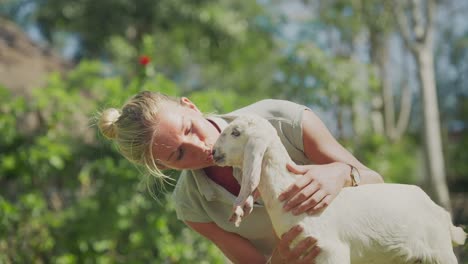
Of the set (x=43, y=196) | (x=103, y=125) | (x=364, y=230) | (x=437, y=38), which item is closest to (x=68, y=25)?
(x=43, y=196)

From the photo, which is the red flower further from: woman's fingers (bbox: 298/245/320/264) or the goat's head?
woman's fingers (bbox: 298/245/320/264)

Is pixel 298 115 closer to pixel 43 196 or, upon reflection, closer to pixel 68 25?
pixel 43 196

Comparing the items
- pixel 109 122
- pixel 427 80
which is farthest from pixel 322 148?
pixel 427 80

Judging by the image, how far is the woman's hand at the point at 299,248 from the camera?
80.8 inches

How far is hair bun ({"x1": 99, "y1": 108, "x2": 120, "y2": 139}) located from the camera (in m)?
2.64

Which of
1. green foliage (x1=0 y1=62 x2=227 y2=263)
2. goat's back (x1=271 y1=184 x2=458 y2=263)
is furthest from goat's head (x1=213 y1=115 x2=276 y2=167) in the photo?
green foliage (x1=0 y1=62 x2=227 y2=263)

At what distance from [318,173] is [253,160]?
32 cm

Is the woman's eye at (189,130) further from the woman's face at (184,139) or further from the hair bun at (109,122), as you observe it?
the hair bun at (109,122)

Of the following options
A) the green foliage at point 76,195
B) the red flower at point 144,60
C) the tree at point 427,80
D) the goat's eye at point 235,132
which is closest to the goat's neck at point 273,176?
the goat's eye at point 235,132

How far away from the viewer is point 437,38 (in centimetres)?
2955

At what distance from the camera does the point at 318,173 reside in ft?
7.23

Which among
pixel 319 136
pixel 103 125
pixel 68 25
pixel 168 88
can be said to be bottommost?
pixel 68 25

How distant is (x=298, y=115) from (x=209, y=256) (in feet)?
10.2

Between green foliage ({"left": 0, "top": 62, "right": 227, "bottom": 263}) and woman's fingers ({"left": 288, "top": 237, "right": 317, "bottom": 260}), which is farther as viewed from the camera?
green foliage ({"left": 0, "top": 62, "right": 227, "bottom": 263})
